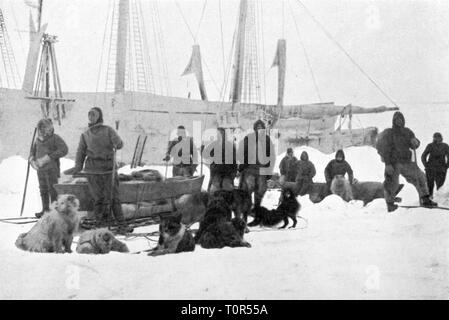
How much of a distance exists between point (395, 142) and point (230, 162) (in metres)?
1.95

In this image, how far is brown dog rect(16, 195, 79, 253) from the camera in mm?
4887

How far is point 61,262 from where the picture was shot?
5.00 meters

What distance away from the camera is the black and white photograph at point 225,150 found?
5109mm

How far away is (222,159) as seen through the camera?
5.71 metres

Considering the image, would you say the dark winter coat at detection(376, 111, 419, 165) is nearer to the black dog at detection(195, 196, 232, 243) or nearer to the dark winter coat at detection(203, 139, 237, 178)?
the dark winter coat at detection(203, 139, 237, 178)

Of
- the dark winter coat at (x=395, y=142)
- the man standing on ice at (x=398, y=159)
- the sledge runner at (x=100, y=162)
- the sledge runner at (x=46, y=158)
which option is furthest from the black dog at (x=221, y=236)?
the dark winter coat at (x=395, y=142)

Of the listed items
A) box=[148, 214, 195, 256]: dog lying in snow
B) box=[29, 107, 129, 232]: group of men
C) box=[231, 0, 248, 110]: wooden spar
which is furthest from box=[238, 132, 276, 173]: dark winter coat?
box=[29, 107, 129, 232]: group of men

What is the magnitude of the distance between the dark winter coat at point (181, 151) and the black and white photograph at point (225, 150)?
0.9 inches

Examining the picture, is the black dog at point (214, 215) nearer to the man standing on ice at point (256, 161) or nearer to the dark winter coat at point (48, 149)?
the man standing on ice at point (256, 161)

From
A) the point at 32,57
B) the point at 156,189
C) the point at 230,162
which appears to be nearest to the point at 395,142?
the point at 230,162

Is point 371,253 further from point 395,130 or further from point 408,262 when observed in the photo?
point 395,130

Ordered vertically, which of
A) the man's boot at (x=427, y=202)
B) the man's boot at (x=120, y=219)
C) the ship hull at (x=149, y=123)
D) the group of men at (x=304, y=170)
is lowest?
the man's boot at (x=120, y=219)

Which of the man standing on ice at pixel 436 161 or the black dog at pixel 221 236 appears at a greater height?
the man standing on ice at pixel 436 161

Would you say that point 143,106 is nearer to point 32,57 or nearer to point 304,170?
point 32,57
